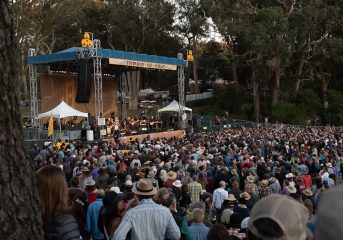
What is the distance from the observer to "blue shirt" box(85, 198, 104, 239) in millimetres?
5938

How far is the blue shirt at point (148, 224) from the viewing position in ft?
12.4

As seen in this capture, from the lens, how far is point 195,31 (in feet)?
157

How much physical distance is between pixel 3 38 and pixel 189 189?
6.95m

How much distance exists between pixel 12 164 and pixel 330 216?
1.43 metres

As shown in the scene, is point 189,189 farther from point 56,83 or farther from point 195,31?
point 195,31

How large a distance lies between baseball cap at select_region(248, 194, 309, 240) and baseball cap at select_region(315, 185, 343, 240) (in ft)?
1.12

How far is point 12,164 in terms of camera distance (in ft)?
6.94

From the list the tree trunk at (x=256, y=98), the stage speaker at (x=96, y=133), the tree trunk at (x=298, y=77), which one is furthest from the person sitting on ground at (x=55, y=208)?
the tree trunk at (x=298, y=77)

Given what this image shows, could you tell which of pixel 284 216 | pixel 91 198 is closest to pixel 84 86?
pixel 91 198

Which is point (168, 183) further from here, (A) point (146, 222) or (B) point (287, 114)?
(B) point (287, 114)

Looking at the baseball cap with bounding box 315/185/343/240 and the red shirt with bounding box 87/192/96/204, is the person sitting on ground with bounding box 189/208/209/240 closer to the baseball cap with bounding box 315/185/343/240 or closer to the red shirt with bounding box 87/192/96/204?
the red shirt with bounding box 87/192/96/204

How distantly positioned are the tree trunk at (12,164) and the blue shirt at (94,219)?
377cm

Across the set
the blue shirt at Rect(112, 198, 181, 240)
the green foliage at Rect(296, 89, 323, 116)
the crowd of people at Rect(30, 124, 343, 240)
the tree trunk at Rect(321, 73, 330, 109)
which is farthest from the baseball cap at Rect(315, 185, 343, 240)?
the tree trunk at Rect(321, 73, 330, 109)

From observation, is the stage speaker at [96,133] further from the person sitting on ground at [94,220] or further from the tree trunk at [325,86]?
the tree trunk at [325,86]
